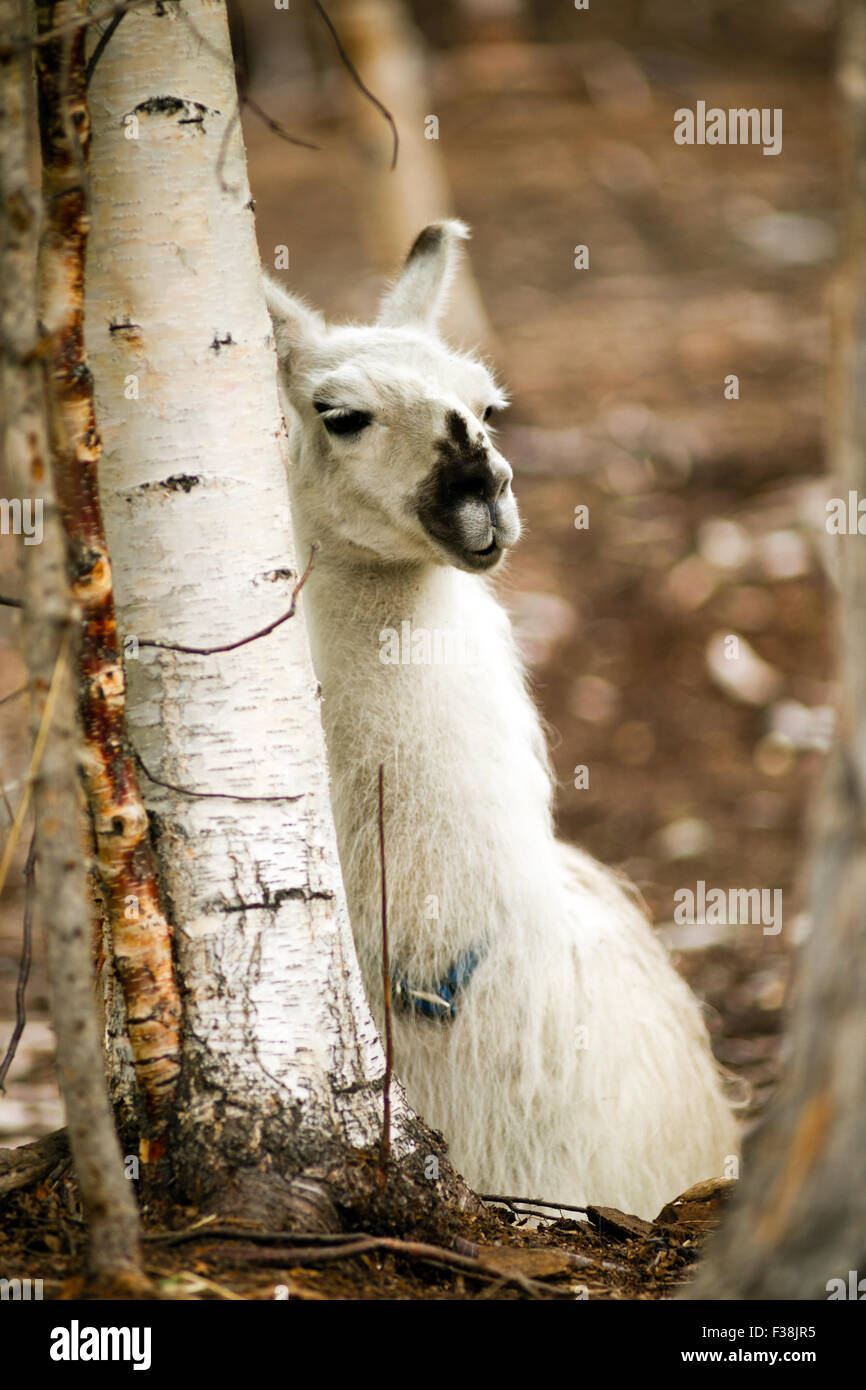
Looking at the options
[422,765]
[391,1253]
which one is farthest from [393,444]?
[391,1253]

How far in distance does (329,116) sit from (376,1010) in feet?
51.4

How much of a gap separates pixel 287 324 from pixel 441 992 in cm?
181

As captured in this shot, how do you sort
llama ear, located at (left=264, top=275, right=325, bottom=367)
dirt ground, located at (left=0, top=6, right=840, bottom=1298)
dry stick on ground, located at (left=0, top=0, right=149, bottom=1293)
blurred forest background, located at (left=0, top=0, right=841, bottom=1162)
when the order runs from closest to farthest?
1. dry stick on ground, located at (left=0, top=0, right=149, bottom=1293)
2. llama ear, located at (left=264, top=275, right=325, bottom=367)
3. dirt ground, located at (left=0, top=6, right=840, bottom=1298)
4. blurred forest background, located at (left=0, top=0, right=841, bottom=1162)

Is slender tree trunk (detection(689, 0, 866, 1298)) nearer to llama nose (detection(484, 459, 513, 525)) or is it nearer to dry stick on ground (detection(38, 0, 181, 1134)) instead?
dry stick on ground (detection(38, 0, 181, 1134))

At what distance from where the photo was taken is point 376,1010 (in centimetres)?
340

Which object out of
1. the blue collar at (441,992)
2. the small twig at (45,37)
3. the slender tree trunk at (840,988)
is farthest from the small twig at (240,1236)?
the small twig at (45,37)

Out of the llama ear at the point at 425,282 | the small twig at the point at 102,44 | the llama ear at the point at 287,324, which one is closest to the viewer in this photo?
the small twig at the point at 102,44

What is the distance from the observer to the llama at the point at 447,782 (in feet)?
11.1

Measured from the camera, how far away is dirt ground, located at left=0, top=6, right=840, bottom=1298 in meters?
6.05

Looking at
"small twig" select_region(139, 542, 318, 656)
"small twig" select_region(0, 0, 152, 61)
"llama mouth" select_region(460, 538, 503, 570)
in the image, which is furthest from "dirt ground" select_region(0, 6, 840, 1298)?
"small twig" select_region(0, 0, 152, 61)

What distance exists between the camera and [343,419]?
11.2ft

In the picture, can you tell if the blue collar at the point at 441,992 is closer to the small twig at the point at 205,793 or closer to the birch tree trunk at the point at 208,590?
the birch tree trunk at the point at 208,590

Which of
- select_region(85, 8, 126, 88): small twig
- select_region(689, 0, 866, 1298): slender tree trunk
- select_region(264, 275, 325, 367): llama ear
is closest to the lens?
select_region(689, 0, 866, 1298): slender tree trunk

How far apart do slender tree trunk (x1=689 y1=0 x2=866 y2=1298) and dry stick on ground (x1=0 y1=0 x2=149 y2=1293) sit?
0.99 meters
